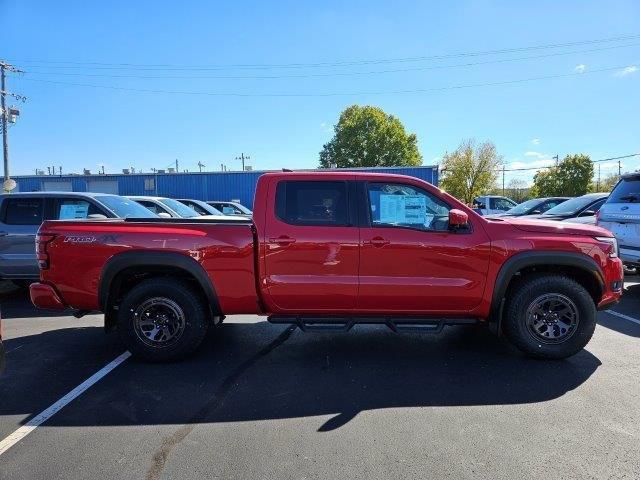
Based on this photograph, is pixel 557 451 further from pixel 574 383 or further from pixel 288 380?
pixel 288 380

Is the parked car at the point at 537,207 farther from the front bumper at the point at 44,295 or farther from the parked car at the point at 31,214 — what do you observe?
the front bumper at the point at 44,295

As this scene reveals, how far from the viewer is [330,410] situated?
3660 millimetres

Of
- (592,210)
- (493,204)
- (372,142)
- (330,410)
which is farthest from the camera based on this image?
(372,142)

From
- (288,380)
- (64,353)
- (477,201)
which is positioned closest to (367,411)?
(288,380)

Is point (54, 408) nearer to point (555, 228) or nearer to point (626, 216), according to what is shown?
point (555, 228)

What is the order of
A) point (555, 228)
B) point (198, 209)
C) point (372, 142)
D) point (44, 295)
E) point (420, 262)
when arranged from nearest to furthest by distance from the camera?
point (420, 262) → point (555, 228) → point (44, 295) → point (198, 209) → point (372, 142)

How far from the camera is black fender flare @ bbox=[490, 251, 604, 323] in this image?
453cm

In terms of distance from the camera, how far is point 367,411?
3637 millimetres

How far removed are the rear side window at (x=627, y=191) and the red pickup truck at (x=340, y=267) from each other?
375cm

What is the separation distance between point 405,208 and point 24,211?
6690mm

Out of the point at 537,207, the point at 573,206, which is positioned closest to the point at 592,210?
the point at 573,206

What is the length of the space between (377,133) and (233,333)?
A: 2230 inches

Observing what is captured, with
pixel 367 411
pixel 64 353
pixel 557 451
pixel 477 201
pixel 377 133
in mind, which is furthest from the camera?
pixel 377 133

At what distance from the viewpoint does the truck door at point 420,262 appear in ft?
14.8
